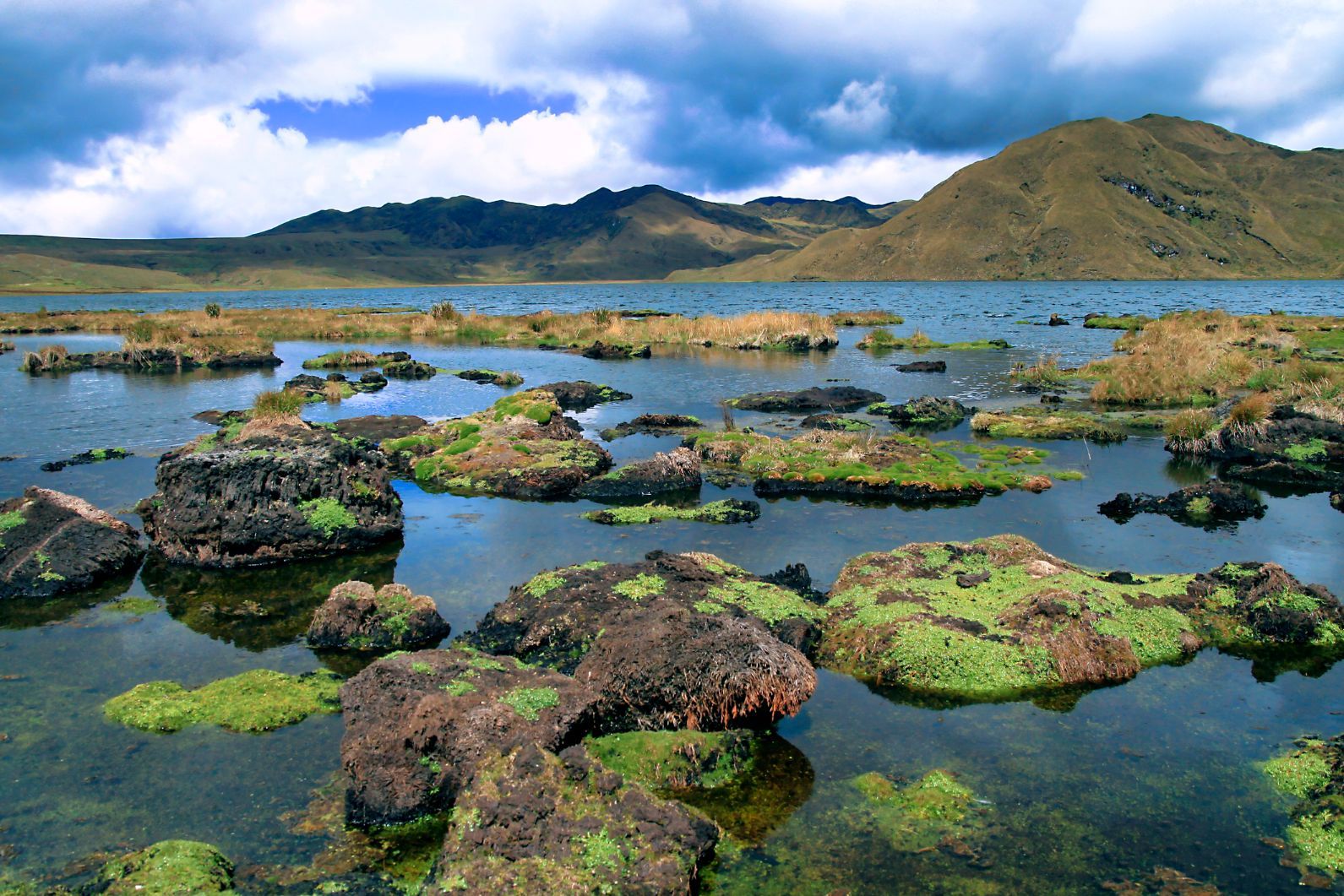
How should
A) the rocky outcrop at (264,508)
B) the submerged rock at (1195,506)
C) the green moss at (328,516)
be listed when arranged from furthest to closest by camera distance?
the submerged rock at (1195,506), the green moss at (328,516), the rocky outcrop at (264,508)

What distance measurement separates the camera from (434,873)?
5863mm

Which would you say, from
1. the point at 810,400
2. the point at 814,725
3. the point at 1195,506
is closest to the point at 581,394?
the point at 810,400

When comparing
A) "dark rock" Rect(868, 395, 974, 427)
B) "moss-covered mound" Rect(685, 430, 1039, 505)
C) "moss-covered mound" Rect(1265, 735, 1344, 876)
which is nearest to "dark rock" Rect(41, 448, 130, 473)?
"moss-covered mound" Rect(685, 430, 1039, 505)

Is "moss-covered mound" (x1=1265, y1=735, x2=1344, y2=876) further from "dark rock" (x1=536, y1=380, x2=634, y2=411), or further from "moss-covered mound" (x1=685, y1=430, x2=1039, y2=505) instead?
"dark rock" (x1=536, y1=380, x2=634, y2=411)

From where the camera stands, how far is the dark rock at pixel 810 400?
92.4 feet

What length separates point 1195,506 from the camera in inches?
632

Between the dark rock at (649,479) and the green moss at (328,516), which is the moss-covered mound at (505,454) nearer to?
the dark rock at (649,479)

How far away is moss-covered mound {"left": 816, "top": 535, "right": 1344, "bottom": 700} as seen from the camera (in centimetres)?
955

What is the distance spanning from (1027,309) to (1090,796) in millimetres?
87259

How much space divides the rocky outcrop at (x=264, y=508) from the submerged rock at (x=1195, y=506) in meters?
13.5

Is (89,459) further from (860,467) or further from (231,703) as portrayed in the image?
(860,467)

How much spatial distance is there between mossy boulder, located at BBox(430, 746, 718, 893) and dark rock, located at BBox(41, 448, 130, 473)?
19042mm

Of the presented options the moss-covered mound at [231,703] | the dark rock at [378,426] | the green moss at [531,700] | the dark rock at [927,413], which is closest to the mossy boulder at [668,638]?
the green moss at [531,700]

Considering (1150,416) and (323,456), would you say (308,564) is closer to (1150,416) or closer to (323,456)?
(323,456)
